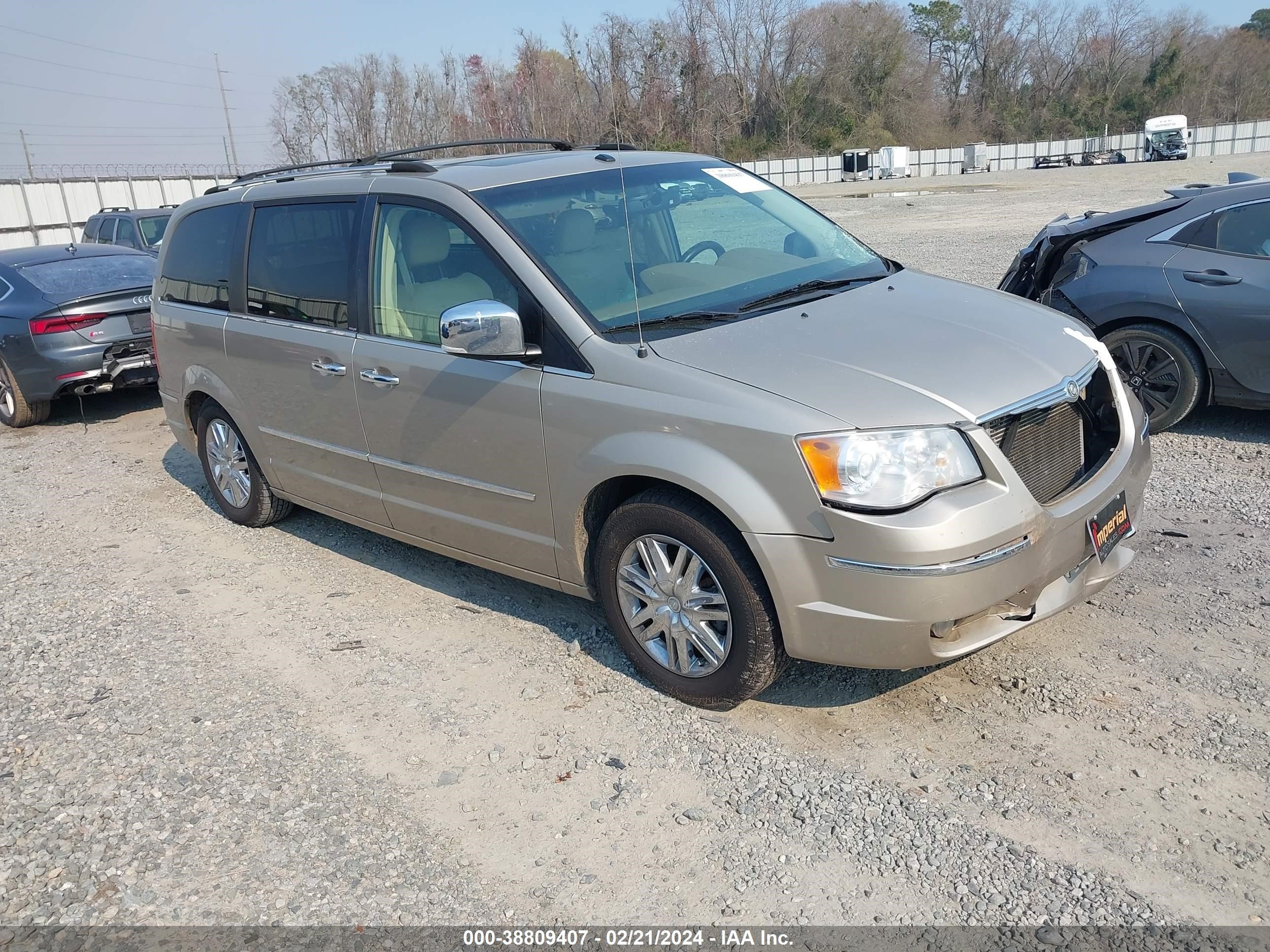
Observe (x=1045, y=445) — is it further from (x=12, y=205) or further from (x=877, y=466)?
(x=12, y=205)

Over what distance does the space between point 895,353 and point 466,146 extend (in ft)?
10.0

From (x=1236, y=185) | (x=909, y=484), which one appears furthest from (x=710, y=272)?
(x=1236, y=185)

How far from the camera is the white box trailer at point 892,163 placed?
58750 millimetres

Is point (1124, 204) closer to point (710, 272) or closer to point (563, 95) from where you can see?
point (710, 272)

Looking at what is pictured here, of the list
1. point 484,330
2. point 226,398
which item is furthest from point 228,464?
point 484,330

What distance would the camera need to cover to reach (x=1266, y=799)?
9.86ft

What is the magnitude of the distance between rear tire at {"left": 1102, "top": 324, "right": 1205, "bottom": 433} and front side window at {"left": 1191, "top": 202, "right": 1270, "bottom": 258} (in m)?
0.60

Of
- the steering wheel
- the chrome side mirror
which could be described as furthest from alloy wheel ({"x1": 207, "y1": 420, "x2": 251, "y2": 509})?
the steering wheel

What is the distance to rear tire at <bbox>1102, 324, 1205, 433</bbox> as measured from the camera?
20.2 ft

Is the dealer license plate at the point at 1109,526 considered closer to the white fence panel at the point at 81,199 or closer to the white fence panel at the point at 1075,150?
the white fence panel at the point at 81,199

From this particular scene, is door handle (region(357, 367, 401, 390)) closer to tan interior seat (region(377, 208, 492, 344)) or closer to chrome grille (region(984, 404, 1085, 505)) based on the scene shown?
tan interior seat (region(377, 208, 492, 344))

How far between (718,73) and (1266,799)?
89283 mm

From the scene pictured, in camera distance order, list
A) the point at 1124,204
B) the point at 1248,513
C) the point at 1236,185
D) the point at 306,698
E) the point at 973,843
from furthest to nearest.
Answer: the point at 1124,204, the point at 1236,185, the point at 1248,513, the point at 306,698, the point at 973,843

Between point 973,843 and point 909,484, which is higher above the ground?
point 909,484
